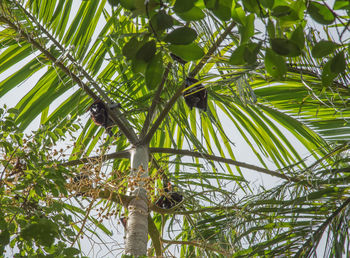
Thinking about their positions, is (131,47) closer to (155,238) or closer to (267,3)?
(267,3)

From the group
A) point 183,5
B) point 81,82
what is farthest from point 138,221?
point 183,5

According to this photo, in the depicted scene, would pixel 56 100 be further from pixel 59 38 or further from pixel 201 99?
pixel 201 99

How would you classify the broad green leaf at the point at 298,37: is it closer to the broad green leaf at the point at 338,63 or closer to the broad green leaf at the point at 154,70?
the broad green leaf at the point at 338,63

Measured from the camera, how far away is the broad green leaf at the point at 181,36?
68cm

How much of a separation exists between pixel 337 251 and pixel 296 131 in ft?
4.69

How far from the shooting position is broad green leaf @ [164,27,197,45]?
680mm

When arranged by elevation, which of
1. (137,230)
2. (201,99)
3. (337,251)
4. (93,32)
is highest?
(93,32)

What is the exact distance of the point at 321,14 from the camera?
676 mm

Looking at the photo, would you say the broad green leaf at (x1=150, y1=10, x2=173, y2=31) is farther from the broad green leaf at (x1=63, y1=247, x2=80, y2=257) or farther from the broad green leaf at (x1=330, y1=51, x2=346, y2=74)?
the broad green leaf at (x1=63, y1=247, x2=80, y2=257)

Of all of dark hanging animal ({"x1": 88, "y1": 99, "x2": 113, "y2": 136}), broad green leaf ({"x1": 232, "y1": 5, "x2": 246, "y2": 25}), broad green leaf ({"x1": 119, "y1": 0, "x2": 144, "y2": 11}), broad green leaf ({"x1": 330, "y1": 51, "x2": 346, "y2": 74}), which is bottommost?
broad green leaf ({"x1": 330, "y1": 51, "x2": 346, "y2": 74})

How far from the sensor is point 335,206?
1592 millimetres

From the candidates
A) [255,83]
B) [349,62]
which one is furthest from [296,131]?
[349,62]

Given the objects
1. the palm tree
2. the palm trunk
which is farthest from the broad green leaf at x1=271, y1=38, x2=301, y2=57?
the palm trunk

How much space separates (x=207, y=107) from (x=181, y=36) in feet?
4.02
